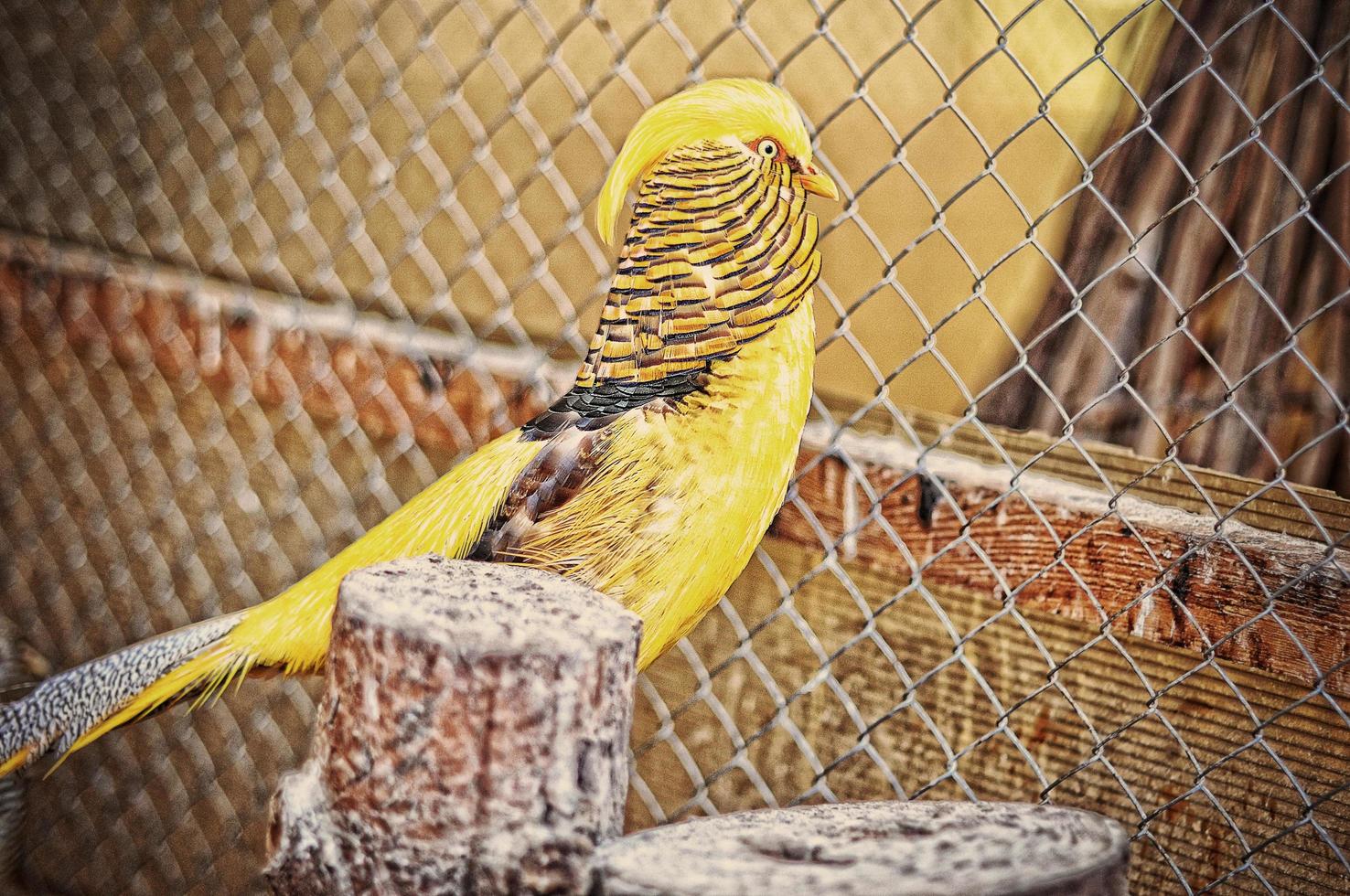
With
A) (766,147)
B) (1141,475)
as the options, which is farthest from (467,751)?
(1141,475)

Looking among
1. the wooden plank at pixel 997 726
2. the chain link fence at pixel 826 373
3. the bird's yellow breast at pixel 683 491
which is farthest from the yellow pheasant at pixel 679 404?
the wooden plank at pixel 997 726

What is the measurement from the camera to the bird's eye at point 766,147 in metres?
1.15

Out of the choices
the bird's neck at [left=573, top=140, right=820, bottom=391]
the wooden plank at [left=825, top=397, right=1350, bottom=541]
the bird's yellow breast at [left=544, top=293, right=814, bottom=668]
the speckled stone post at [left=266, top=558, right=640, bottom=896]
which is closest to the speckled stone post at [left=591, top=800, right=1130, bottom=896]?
the speckled stone post at [left=266, top=558, right=640, bottom=896]

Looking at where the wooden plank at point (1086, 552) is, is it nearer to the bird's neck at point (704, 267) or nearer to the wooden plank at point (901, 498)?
the wooden plank at point (901, 498)

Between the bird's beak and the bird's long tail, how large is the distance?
90 centimetres

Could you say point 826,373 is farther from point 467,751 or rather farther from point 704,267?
point 467,751

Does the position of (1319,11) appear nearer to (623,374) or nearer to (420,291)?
(623,374)

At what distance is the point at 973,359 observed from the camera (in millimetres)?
2307

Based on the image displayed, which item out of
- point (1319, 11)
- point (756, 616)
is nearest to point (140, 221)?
point (756, 616)

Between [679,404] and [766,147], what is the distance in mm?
319

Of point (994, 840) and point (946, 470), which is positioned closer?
point (994, 840)

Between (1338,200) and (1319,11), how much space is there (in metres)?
0.34

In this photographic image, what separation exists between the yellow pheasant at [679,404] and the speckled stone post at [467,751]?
0.30 m

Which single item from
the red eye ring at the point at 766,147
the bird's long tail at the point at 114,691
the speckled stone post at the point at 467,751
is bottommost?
the speckled stone post at the point at 467,751
